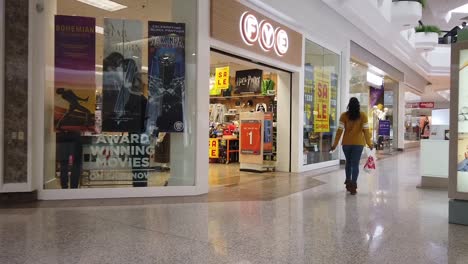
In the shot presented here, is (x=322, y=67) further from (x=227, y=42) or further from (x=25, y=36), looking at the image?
(x=25, y=36)

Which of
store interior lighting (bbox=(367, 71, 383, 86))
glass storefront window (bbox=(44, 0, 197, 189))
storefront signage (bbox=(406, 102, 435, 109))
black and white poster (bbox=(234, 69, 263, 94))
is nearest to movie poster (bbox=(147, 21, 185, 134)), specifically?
glass storefront window (bbox=(44, 0, 197, 189))

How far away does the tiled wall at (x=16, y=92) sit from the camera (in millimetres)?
4973

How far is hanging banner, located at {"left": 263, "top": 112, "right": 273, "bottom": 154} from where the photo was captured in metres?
8.78

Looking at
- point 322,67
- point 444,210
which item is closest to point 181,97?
point 444,210

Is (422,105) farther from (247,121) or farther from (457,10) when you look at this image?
(247,121)

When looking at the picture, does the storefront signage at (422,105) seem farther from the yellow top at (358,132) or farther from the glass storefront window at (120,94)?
the glass storefront window at (120,94)

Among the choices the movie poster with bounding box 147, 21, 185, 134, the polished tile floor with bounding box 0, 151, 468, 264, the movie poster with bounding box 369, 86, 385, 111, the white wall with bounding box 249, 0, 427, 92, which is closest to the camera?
the polished tile floor with bounding box 0, 151, 468, 264

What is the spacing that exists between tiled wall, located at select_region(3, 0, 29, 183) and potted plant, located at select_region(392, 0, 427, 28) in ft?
28.5

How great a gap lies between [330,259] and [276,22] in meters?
5.75

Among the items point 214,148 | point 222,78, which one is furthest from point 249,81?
point 214,148

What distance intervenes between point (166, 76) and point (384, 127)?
41.5ft

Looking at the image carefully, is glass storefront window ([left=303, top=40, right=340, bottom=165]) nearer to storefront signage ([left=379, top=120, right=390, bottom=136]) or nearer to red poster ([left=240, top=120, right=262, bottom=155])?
red poster ([left=240, top=120, right=262, bottom=155])

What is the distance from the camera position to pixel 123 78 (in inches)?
217

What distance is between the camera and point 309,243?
3457 mm
